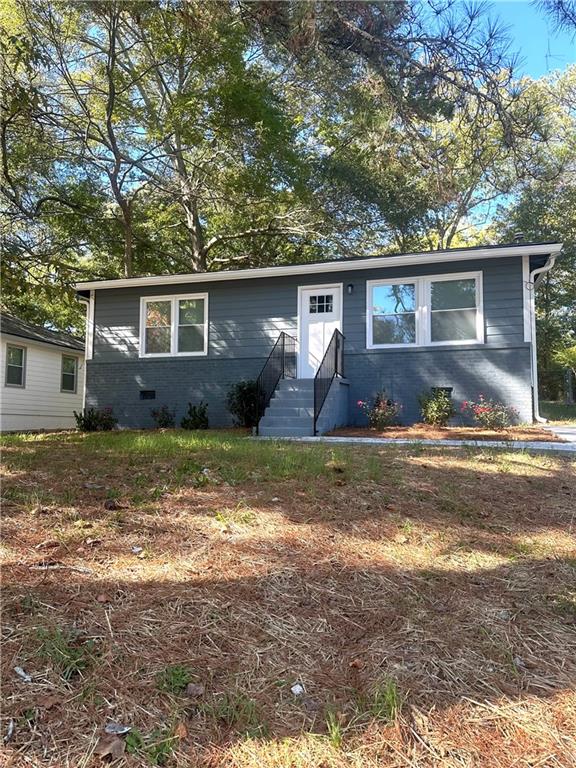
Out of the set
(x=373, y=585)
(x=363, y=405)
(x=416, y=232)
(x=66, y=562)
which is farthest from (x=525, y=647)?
(x=416, y=232)

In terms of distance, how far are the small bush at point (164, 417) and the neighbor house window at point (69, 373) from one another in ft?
20.3

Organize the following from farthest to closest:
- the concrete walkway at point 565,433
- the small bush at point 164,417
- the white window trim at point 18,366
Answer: the white window trim at point 18,366 → the small bush at point 164,417 → the concrete walkway at point 565,433

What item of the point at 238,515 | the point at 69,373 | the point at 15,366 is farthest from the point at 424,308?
the point at 69,373

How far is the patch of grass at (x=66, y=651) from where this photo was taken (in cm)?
192

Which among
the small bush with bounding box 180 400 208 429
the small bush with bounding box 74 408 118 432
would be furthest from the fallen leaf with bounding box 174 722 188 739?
the small bush with bounding box 74 408 118 432

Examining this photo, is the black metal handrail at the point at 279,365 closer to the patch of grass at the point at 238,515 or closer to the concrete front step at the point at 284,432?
the concrete front step at the point at 284,432

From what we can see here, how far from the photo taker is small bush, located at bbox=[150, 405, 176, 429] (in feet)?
38.0

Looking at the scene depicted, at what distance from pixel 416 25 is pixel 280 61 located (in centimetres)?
253

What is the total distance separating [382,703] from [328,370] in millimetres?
8005

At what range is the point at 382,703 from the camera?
5.96 ft

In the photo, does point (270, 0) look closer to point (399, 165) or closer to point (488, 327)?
point (399, 165)

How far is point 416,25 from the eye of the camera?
4.58 metres

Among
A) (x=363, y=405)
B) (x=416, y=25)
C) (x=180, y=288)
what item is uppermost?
(x=416, y=25)

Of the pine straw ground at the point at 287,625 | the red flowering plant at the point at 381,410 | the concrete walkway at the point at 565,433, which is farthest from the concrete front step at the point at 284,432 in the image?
the pine straw ground at the point at 287,625
